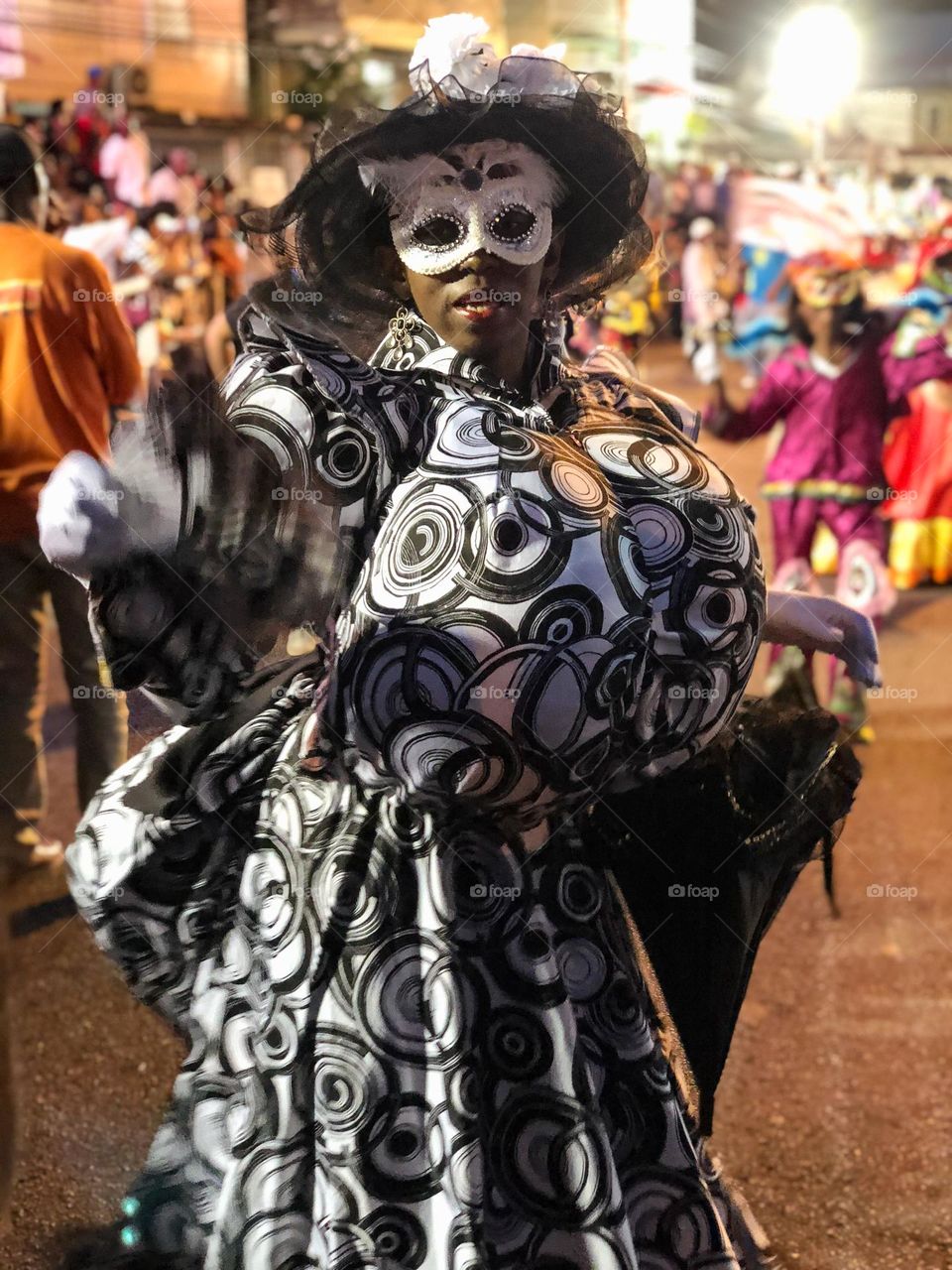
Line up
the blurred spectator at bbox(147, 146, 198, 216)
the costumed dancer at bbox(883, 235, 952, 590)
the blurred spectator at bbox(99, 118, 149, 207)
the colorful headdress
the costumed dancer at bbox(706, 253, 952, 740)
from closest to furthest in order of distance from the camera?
the costumed dancer at bbox(706, 253, 952, 740) → the colorful headdress → the costumed dancer at bbox(883, 235, 952, 590) → the blurred spectator at bbox(99, 118, 149, 207) → the blurred spectator at bbox(147, 146, 198, 216)

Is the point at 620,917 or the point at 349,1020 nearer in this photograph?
the point at 349,1020

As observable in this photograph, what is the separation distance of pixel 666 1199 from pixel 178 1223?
2.23 feet

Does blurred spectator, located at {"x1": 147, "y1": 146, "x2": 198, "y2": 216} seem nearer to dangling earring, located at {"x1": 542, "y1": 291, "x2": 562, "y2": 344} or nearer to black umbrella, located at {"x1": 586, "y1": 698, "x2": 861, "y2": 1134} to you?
dangling earring, located at {"x1": 542, "y1": 291, "x2": 562, "y2": 344}

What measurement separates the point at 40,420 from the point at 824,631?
275cm

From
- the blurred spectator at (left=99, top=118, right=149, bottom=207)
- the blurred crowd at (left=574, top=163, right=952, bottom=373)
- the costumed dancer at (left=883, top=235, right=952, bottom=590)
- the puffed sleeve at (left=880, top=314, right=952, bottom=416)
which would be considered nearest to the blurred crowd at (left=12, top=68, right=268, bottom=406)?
the blurred spectator at (left=99, top=118, right=149, bottom=207)

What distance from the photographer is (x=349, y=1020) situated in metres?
1.81

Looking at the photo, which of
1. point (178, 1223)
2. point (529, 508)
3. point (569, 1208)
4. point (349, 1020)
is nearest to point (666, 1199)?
point (569, 1208)

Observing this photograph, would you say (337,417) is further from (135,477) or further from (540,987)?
(540,987)

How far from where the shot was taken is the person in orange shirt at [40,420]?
13.5 ft

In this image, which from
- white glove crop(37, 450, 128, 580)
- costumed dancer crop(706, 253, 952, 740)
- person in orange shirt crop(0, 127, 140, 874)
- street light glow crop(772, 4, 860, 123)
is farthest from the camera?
street light glow crop(772, 4, 860, 123)

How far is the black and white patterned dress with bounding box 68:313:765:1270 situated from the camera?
5.79 ft

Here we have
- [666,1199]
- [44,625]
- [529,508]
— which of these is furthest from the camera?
[44,625]

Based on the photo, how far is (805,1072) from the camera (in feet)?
11.5

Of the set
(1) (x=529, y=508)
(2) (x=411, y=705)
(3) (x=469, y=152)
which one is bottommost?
(2) (x=411, y=705)
